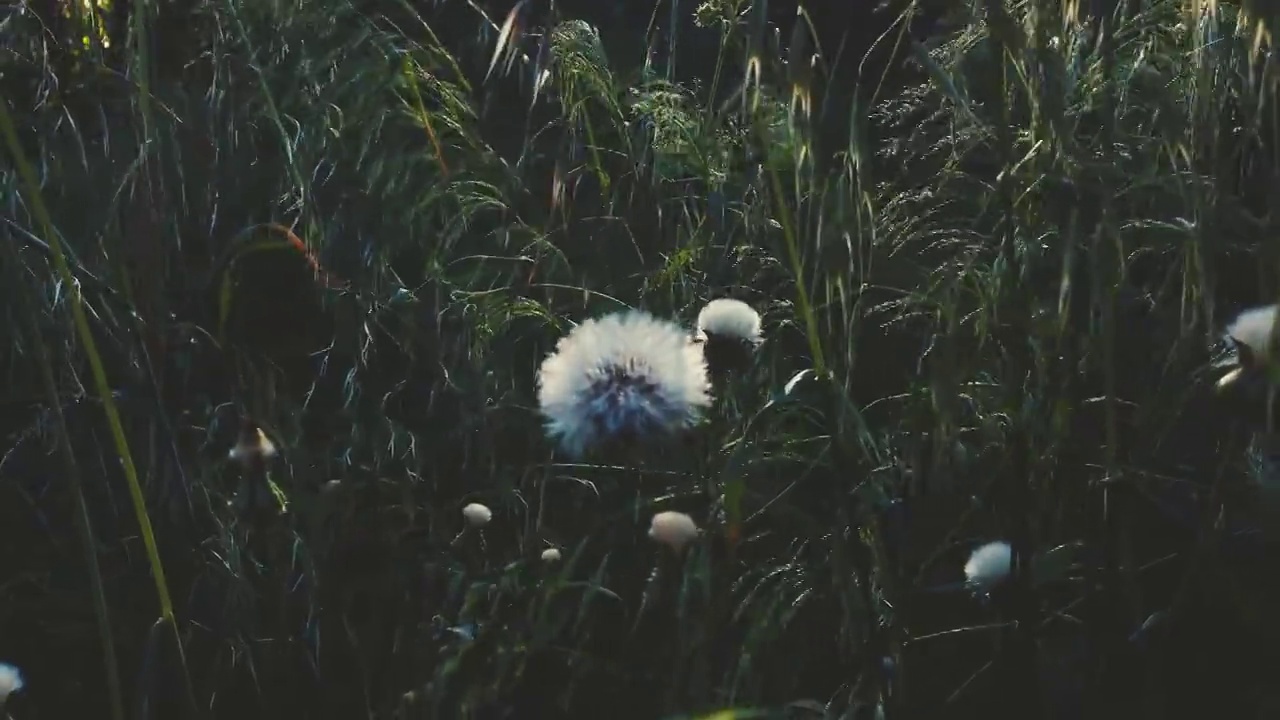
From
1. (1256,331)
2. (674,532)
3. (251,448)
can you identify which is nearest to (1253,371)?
(1256,331)

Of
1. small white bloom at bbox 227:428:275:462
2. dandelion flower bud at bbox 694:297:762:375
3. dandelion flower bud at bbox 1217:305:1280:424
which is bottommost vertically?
dandelion flower bud at bbox 1217:305:1280:424

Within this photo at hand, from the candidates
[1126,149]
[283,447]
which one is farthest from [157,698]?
[1126,149]

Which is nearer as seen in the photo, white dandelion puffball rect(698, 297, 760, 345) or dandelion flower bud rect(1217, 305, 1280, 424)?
dandelion flower bud rect(1217, 305, 1280, 424)

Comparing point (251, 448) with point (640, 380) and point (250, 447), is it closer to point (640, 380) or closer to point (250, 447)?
point (250, 447)

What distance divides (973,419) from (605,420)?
0.93 ft

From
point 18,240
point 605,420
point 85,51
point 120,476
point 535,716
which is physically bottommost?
point 535,716

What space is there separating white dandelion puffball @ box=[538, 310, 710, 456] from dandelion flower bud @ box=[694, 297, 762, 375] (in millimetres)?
34

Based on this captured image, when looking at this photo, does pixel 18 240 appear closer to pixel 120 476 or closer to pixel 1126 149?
pixel 120 476

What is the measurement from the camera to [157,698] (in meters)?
0.81

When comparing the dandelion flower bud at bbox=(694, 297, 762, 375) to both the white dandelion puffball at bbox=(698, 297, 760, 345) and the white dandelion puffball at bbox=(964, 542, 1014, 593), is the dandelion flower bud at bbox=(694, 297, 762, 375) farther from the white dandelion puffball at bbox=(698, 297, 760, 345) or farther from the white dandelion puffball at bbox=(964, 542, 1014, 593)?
the white dandelion puffball at bbox=(964, 542, 1014, 593)

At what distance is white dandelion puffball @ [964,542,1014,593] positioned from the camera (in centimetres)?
72

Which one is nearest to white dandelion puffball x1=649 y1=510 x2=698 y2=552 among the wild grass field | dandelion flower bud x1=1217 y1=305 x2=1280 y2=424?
the wild grass field

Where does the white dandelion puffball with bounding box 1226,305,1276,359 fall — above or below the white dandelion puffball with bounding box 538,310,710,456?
below

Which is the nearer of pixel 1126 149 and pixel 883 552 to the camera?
pixel 883 552
